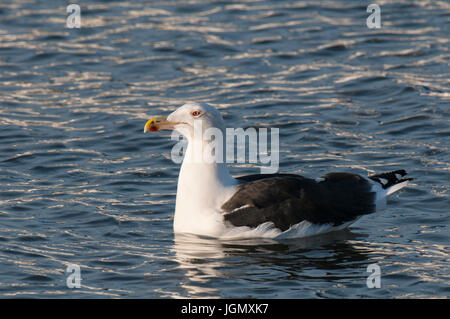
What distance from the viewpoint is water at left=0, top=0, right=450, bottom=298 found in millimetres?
11578

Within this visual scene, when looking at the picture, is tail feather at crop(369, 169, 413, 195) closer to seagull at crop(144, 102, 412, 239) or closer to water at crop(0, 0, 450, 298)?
water at crop(0, 0, 450, 298)

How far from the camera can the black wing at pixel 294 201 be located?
12430 mm

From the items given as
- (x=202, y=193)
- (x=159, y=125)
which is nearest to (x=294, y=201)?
(x=202, y=193)

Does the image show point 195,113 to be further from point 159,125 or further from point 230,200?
point 230,200

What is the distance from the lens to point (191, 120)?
40.8 ft

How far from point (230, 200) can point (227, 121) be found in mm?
5378

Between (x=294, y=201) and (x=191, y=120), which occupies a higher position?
(x=191, y=120)

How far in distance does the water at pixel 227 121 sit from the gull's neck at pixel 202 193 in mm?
255

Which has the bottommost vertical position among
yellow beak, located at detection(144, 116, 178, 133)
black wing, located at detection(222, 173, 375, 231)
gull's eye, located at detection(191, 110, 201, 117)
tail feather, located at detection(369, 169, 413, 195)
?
black wing, located at detection(222, 173, 375, 231)

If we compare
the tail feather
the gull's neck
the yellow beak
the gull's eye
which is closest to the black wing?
the gull's neck

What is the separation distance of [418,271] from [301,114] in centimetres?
687

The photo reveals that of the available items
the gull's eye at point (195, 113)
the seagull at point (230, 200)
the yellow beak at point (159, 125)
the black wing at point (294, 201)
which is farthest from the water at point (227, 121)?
the gull's eye at point (195, 113)

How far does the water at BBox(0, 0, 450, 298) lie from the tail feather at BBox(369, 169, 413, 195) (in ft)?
1.45

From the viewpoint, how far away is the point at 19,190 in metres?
14.4
